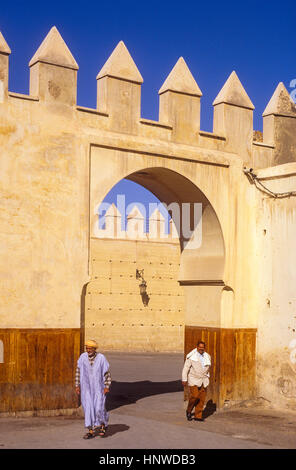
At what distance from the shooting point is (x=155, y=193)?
42.1 feet

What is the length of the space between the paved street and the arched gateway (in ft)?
1.74

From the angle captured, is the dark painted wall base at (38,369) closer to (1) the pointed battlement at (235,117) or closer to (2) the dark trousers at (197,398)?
(2) the dark trousers at (197,398)

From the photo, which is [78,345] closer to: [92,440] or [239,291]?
[92,440]

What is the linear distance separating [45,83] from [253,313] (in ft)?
17.7

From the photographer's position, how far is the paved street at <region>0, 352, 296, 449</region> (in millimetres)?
8484

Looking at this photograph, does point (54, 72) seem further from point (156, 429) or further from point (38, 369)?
point (156, 429)

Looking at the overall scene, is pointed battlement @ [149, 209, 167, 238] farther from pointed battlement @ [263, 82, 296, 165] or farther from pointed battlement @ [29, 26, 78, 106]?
pointed battlement @ [29, 26, 78, 106]

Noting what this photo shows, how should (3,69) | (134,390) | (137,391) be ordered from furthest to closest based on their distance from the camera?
1. (134,390)
2. (137,391)
3. (3,69)

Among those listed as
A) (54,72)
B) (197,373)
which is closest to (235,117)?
(54,72)

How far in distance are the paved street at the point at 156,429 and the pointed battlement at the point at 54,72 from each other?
15.7 feet

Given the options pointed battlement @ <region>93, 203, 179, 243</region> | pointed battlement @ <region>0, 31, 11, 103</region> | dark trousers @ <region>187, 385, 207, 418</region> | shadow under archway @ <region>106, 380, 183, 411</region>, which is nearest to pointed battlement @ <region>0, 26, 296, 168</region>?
pointed battlement @ <region>0, 31, 11, 103</region>

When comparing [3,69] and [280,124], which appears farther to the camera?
[280,124]

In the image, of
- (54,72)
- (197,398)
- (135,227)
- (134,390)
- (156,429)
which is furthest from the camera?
(135,227)

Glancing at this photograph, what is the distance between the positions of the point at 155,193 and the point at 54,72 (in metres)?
3.31
